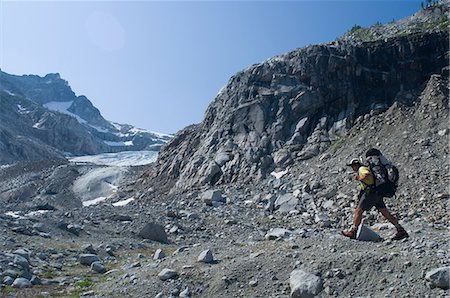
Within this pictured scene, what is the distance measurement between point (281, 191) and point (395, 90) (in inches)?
524

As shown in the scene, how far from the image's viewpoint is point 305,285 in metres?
8.20

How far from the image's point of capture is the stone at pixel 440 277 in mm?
7199

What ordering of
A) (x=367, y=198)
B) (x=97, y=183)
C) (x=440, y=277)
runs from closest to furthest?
(x=440, y=277)
(x=367, y=198)
(x=97, y=183)

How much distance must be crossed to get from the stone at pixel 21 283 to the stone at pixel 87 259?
2997 mm

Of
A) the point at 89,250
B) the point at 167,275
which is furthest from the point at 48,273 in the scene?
the point at 167,275

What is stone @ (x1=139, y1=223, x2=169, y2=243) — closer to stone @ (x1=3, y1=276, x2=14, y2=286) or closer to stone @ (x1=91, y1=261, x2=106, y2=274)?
stone @ (x1=91, y1=261, x2=106, y2=274)

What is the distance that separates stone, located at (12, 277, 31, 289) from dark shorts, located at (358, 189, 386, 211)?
8742 millimetres

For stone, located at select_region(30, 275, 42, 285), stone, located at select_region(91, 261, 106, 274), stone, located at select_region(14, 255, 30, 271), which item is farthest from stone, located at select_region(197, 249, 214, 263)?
stone, located at select_region(14, 255, 30, 271)

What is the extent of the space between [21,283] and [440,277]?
30.9ft

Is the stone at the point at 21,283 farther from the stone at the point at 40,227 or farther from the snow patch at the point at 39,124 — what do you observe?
the snow patch at the point at 39,124

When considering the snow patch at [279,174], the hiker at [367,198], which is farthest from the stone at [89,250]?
the snow patch at [279,174]

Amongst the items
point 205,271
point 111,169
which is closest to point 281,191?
point 205,271

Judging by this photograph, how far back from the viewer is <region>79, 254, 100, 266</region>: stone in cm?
1336

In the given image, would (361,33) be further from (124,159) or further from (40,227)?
(124,159)
